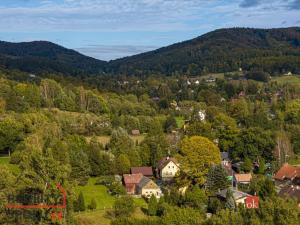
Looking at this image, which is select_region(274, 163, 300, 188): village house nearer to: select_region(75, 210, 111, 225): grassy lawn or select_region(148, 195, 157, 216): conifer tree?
select_region(148, 195, 157, 216): conifer tree

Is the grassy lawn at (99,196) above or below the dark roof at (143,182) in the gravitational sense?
below

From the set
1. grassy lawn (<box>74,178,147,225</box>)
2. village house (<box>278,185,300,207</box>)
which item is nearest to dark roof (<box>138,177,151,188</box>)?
grassy lawn (<box>74,178,147,225</box>)

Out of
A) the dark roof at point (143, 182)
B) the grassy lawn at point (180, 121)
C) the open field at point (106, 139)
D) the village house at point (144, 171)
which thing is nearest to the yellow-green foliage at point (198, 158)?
the dark roof at point (143, 182)

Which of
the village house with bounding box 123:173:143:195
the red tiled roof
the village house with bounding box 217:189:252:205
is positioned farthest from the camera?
the red tiled roof

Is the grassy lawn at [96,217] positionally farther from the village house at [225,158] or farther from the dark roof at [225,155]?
the dark roof at [225,155]

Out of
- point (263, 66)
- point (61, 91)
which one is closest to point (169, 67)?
point (263, 66)

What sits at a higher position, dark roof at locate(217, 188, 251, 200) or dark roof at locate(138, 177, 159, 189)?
dark roof at locate(217, 188, 251, 200)

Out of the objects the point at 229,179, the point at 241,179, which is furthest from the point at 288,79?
the point at 229,179

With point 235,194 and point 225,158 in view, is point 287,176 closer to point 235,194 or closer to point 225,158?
→ point 225,158
